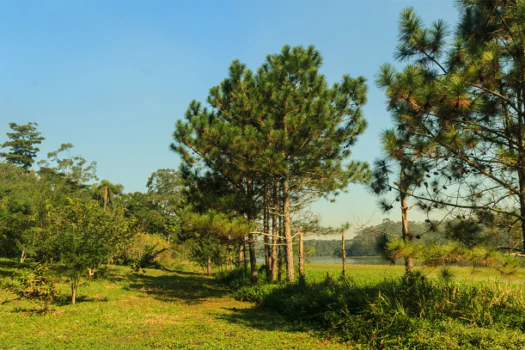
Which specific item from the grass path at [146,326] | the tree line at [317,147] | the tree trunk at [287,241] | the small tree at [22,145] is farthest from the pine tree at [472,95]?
the small tree at [22,145]

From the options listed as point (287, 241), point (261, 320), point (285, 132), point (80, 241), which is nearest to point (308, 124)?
point (285, 132)

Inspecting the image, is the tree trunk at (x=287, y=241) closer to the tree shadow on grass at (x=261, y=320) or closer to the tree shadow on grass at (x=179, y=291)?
the tree shadow on grass at (x=261, y=320)

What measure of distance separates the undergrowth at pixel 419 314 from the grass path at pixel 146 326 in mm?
663

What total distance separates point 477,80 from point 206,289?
1447 centimetres

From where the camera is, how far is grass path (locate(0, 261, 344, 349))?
6629 millimetres

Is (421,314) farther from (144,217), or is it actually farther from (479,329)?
(144,217)

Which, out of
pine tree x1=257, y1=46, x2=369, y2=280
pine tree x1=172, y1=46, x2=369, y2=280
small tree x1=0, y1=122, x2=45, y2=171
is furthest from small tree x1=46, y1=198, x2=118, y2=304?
small tree x1=0, y1=122, x2=45, y2=171

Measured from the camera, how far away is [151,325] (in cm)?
851

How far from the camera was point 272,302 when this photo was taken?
10891 millimetres

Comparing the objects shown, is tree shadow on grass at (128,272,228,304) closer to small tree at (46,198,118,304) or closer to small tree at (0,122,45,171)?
small tree at (46,198,118,304)

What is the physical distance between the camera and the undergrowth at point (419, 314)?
5727mm

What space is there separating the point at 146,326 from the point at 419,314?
604 cm

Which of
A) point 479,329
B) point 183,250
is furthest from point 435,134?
point 183,250

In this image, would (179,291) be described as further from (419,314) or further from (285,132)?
(419,314)
